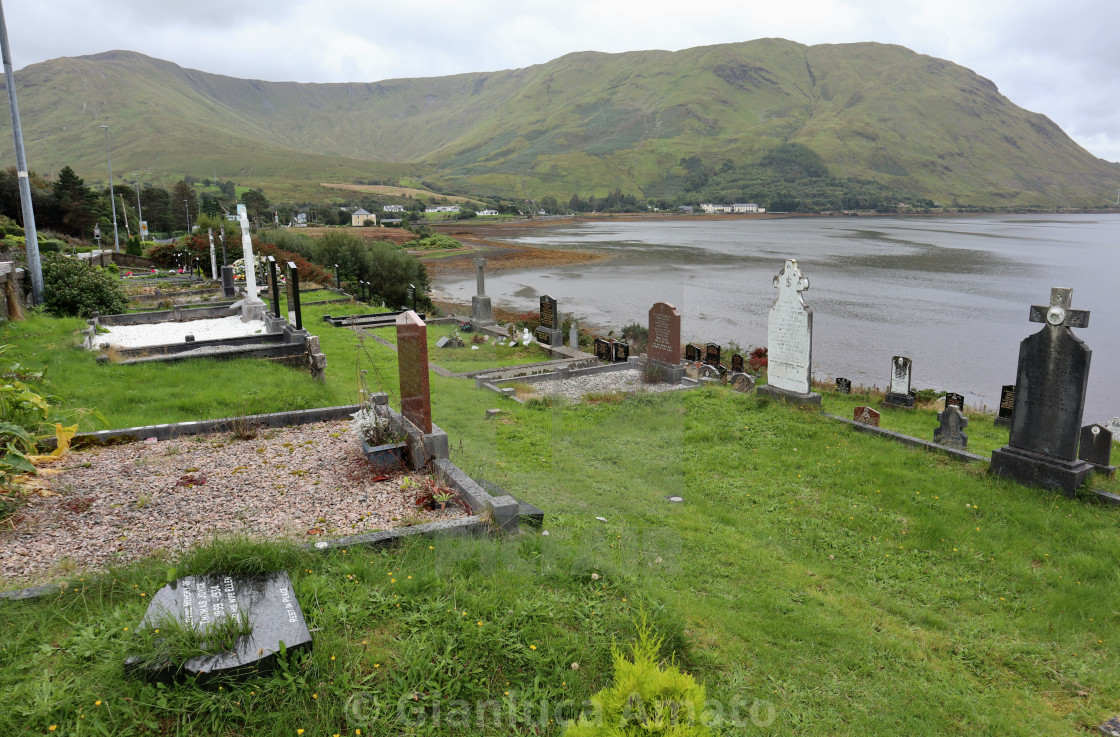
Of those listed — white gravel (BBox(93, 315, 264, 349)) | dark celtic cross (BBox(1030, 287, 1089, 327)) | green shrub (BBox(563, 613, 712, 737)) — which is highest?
dark celtic cross (BBox(1030, 287, 1089, 327))

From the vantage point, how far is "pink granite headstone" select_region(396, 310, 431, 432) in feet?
24.2

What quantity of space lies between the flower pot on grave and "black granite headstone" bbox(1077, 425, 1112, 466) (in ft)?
30.2

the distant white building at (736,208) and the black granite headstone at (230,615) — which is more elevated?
the distant white building at (736,208)

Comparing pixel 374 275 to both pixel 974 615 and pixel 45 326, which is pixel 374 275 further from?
pixel 974 615

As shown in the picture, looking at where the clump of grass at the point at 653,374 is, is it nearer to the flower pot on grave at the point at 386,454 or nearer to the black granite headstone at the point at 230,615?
the flower pot on grave at the point at 386,454

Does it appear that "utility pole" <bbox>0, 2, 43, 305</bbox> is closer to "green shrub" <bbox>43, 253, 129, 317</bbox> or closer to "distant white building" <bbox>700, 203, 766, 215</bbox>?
"green shrub" <bbox>43, 253, 129, 317</bbox>

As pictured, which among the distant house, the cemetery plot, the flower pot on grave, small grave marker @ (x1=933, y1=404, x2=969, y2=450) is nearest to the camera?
the flower pot on grave

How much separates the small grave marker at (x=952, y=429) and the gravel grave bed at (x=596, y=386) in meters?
5.22

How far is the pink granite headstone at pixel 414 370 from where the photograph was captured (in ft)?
24.2

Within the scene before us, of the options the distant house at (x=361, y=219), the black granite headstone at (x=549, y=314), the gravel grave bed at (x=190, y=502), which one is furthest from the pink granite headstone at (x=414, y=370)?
the distant house at (x=361, y=219)

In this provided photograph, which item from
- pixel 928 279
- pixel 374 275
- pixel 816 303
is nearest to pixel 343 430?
pixel 374 275

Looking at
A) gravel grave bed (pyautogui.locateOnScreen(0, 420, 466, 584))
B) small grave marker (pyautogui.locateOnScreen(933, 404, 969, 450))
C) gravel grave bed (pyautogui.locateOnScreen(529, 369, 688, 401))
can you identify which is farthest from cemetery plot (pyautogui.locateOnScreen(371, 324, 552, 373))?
small grave marker (pyautogui.locateOnScreen(933, 404, 969, 450))

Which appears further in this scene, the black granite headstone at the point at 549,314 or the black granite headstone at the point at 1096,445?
the black granite headstone at the point at 549,314

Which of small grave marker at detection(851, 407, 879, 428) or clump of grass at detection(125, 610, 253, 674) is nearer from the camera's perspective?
clump of grass at detection(125, 610, 253, 674)
